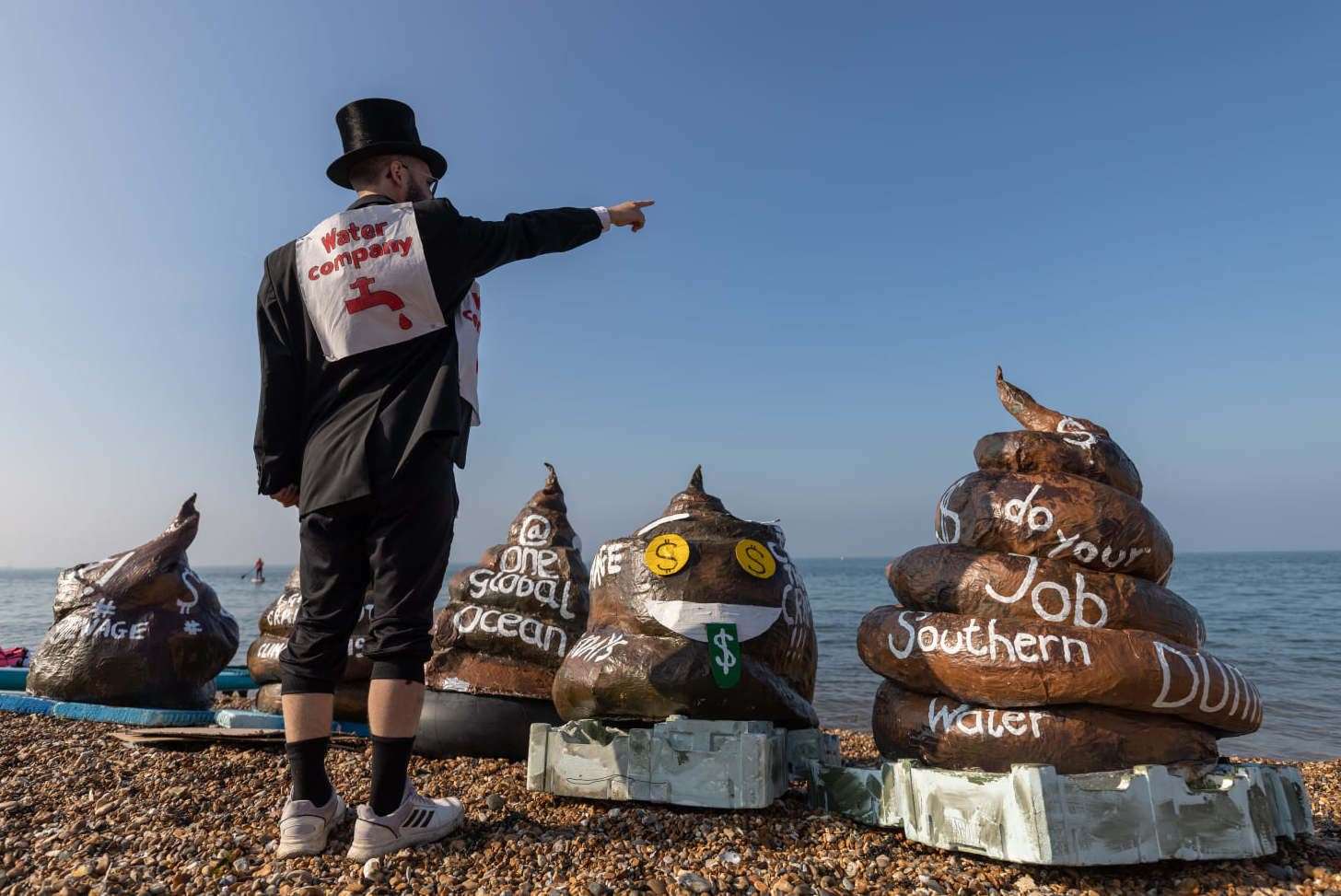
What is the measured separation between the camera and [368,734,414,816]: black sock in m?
2.64

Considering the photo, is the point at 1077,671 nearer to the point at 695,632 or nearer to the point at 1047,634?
the point at 1047,634

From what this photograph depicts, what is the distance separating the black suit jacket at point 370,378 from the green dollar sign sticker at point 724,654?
1344mm

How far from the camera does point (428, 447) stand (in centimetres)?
280

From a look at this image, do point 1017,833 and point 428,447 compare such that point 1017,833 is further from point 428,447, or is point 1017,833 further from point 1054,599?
point 428,447

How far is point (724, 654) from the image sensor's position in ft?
11.3

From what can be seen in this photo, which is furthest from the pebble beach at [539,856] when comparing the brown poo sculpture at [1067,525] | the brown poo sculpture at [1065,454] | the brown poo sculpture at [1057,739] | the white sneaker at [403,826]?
the brown poo sculpture at [1065,454]

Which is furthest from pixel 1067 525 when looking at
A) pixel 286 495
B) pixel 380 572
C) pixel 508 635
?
pixel 286 495

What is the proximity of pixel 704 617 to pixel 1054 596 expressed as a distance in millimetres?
1427

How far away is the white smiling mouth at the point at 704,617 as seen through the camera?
3.50 m

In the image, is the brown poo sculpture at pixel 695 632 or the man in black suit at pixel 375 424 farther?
the brown poo sculpture at pixel 695 632

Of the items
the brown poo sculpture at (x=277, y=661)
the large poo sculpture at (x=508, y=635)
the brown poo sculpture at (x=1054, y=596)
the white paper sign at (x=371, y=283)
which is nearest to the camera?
the white paper sign at (x=371, y=283)

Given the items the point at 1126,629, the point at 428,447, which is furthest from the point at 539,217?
the point at 1126,629

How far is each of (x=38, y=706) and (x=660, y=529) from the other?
514 centimetres

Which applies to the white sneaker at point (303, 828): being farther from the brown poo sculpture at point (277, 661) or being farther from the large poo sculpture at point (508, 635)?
the brown poo sculpture at point (277, 661)
